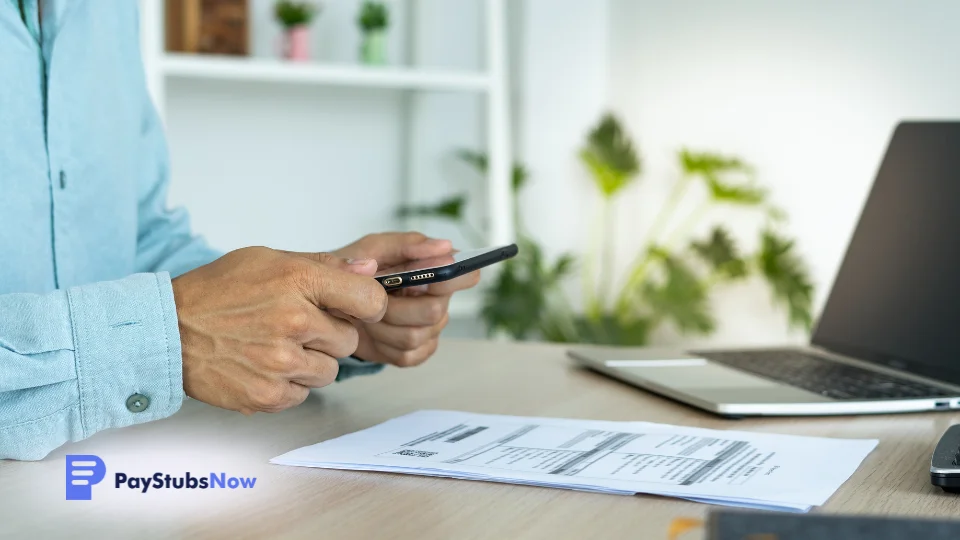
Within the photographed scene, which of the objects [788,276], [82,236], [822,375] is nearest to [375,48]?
[788,276]

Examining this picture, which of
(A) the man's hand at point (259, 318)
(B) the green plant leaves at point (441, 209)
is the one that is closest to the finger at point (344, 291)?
(A) the man's hand at point (259, 318)

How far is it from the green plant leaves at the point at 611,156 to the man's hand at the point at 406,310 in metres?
2.56

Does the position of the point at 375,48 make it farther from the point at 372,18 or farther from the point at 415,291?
the point at 415,291

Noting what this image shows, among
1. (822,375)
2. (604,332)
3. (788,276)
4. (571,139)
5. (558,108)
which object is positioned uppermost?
(558,108)

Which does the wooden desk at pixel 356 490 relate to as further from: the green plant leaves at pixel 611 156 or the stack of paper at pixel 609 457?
the green plant leaves at pixel 611 156

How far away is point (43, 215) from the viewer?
3.70 feet

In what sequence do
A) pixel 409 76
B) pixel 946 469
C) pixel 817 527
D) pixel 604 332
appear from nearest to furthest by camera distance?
pixel 817 527 < pixel 946 469 < pixel 409 76 < pixel 604 332

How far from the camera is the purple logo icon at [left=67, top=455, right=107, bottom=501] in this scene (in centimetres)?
71

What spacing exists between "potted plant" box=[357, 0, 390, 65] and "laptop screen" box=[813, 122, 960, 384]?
215 centimetres

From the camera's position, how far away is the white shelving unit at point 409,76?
2.79 metres

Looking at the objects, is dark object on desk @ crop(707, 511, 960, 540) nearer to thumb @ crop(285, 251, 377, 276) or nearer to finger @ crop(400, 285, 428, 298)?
thumb @ crop(285, 251, 377, 276)

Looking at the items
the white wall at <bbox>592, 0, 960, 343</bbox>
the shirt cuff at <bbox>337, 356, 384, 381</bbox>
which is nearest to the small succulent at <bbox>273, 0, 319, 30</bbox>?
the white wall at <bbox>592, 0, 960, 343</bbox>

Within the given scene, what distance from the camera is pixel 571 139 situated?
3760mm

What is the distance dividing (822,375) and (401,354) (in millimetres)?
455
